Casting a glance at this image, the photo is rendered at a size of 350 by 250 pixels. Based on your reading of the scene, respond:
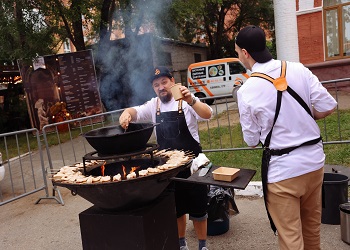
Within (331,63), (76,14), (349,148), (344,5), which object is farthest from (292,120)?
(344,5)

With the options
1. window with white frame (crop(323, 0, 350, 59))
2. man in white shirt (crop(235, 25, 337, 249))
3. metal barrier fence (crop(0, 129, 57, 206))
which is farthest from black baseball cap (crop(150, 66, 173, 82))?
window with white frame (crop(323, 0, 350, 59))

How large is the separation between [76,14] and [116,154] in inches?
379

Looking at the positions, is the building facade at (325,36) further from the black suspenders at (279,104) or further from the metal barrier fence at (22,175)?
the black suspenders at (279,104)

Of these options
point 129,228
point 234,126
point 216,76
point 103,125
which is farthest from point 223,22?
point 129,228

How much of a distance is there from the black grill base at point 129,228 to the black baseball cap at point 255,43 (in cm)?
136

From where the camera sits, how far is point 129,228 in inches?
103

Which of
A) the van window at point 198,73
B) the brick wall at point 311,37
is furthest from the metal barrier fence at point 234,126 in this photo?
the van window at point 198,73

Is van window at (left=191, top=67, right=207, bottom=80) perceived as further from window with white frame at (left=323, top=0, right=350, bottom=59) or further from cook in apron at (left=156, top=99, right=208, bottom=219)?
cook in apron at (left=156, top=99, right=208, bottom=219)

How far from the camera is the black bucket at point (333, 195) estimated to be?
3.68 meters

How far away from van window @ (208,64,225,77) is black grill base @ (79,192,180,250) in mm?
14626

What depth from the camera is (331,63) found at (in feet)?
41.0

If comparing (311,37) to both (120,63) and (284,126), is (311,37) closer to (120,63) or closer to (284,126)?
(120,63)

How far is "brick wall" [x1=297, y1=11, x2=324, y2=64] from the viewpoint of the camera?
1293 centimetres

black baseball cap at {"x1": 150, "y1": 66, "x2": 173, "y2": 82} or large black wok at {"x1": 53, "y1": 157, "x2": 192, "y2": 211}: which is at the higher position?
black baseball cap at {"x1": 150, "y1": 66, "x2": 173, "y2": 82}
